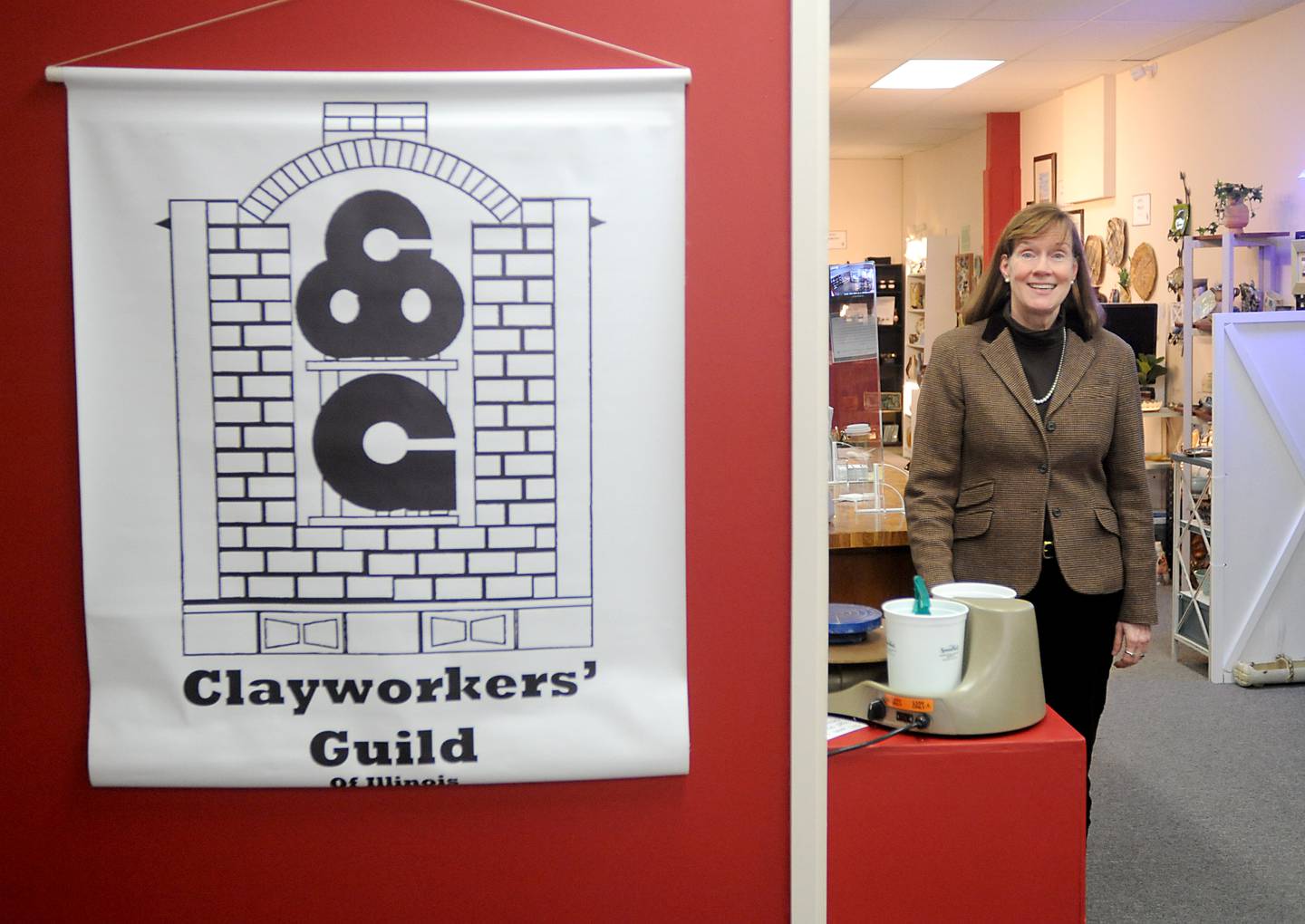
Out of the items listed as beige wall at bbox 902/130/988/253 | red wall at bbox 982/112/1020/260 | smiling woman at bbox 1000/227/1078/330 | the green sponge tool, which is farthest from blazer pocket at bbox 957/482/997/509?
beige wall at bbox 902/130/988/253

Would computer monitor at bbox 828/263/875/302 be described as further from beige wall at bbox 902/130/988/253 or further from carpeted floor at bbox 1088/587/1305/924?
beige wall at bbox 902/130/988/253

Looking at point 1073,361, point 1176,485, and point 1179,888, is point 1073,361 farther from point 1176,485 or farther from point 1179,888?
point 1176,485

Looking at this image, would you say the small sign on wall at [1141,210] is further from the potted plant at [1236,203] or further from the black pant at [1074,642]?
the black pant at [1074,642]

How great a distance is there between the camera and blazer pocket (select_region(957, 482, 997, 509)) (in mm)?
2352

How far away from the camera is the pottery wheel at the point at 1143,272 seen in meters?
7.05

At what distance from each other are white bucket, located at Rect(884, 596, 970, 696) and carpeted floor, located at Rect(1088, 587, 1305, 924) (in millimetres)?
1431

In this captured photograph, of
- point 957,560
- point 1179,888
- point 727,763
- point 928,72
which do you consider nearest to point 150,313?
point 727,763

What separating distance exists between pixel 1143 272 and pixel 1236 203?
1500 mm

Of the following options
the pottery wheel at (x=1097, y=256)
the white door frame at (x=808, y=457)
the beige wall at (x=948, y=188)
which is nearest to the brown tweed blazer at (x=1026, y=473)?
the white door frame at (x=808, y=457)

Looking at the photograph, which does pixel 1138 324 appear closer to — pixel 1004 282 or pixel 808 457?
pixel 1004 282

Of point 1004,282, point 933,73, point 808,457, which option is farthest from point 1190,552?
point 808,457

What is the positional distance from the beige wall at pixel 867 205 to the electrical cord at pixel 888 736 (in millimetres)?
10933

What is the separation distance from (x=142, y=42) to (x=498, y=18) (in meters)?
0.43

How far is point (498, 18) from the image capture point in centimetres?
147
